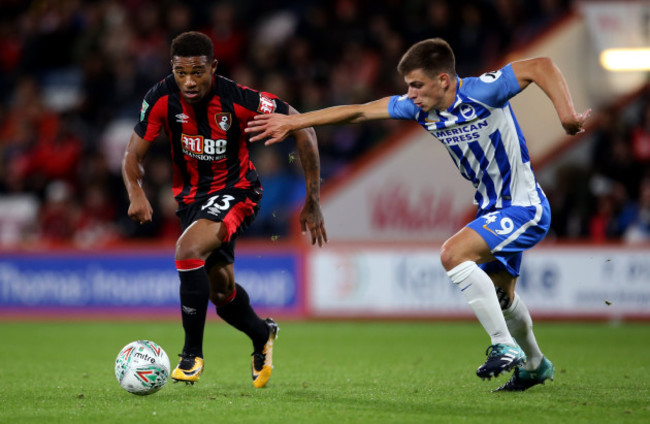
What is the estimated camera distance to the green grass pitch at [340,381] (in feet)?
16.2

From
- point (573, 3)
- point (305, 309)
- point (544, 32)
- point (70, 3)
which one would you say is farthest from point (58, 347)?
point (70, 3)

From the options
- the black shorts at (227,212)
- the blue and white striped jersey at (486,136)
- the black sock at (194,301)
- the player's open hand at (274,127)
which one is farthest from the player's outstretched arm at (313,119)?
the black sock at (194,301)

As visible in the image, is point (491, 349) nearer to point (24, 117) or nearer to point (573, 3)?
point (573, 3)

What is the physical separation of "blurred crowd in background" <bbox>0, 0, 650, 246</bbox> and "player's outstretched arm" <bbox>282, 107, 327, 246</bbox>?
6.93 m

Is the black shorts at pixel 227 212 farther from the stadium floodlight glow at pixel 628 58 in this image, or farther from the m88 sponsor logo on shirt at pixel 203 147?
the stadium floodlight glow at pixel 628 58

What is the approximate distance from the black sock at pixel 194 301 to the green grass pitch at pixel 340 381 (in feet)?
1.08

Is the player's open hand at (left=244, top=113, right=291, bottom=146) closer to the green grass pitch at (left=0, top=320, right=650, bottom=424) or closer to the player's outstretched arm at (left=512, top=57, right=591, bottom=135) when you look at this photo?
the player's outstretched arm at (left=512, top=57, right=591, bottom=135)

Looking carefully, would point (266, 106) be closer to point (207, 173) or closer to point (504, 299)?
point (207, 173)

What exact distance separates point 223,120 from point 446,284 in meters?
6.50

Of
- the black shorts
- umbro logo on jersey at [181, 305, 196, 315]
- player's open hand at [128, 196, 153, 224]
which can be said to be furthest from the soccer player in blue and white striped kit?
umbro logo on jersey at [181, 305, 196, 315]

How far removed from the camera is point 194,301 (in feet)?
19.6

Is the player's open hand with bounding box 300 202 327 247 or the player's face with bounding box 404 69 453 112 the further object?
the player's open hand with bounding box 300 202 327 247

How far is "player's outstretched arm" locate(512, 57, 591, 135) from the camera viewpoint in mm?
5117

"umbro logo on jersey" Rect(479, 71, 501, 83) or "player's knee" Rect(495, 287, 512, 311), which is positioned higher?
"umbro logo on jersey" Rect(479, 71, 501, 83)
